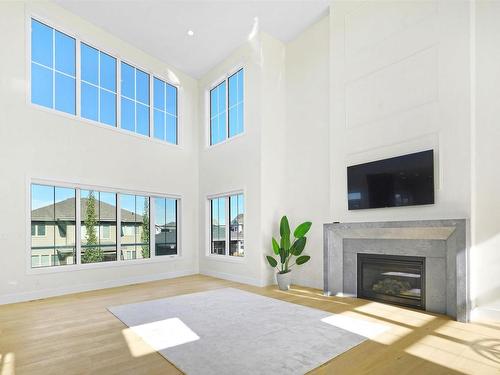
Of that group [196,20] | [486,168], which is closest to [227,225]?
[196,20]

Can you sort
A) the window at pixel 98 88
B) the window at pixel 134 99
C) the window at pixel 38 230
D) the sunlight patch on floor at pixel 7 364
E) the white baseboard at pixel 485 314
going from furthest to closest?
1. the window at pixel 134 99
2. the window at pixel 98 88
3. the window at pixel 38 230
4. the white baseboard at pixel 485 314
5. the sunlight patch on floor at pixel 7 364

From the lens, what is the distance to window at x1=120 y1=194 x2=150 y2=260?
6.38m

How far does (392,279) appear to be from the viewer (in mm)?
4418

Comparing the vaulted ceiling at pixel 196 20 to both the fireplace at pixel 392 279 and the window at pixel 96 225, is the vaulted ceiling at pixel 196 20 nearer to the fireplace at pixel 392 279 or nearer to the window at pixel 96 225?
the window at pixel 96 225

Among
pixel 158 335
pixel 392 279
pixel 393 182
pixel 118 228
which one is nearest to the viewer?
pixel 158 335

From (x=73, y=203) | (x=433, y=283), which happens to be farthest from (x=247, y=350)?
(x=73, y=203)

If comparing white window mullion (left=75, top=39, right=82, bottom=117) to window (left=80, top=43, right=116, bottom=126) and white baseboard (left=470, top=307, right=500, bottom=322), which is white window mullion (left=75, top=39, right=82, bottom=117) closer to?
window (left=80, top=43, right=116, bottom=126)

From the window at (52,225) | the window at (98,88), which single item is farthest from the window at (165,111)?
the window at (52,225)

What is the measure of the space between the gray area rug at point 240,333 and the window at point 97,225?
1901 millimetres

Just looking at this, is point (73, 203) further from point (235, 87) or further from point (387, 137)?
point (387, 137)

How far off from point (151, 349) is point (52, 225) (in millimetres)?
3643

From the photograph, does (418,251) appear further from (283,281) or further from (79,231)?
(79,231)

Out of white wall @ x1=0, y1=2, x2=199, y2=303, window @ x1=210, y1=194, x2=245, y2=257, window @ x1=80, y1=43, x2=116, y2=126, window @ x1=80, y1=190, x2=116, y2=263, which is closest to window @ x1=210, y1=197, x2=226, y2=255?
window @ x1=210, y1=194, x2=245, y2=257

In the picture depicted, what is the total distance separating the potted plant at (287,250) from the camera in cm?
543
